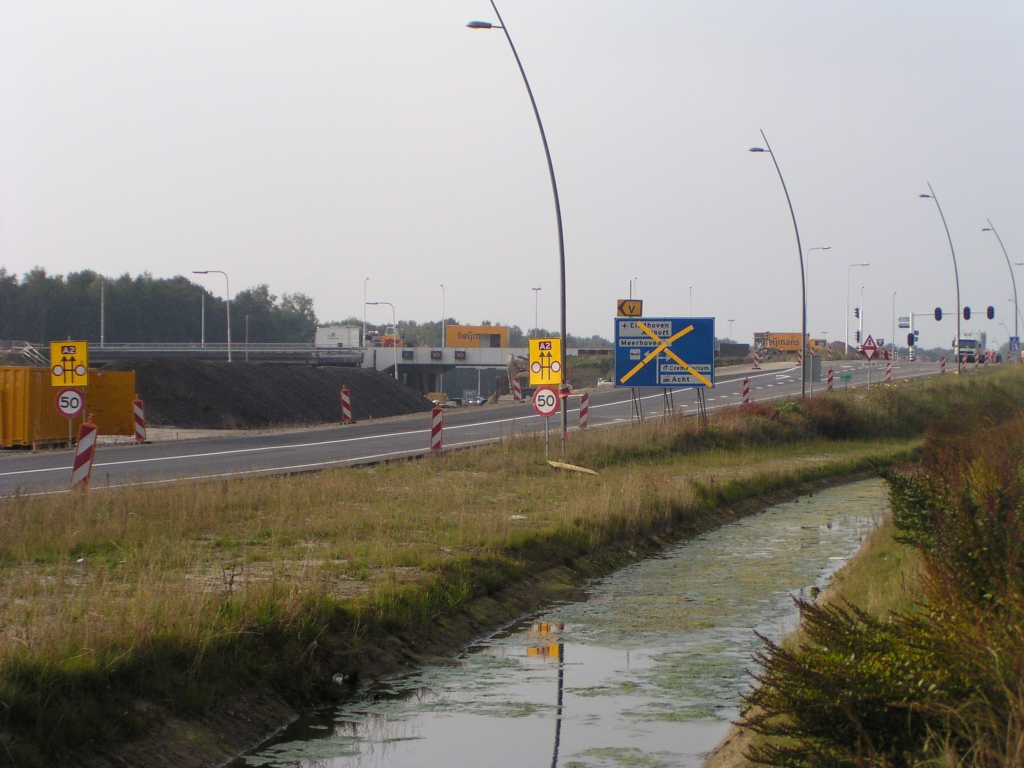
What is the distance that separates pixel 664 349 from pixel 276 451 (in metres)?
11.8

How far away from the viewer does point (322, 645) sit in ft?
29.8

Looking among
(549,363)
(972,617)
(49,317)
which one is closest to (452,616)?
(972,617)

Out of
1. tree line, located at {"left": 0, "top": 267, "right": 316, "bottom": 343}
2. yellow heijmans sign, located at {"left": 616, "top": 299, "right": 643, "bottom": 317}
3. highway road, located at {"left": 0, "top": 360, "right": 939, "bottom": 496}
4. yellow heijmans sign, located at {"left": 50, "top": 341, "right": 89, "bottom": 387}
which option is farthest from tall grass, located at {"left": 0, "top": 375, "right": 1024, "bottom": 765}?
tree line, located at {"left": 0, "top": 267, "right": 316, "bottom": 343}

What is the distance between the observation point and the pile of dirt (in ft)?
151

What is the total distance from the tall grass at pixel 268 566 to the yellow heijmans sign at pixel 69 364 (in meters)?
7.97

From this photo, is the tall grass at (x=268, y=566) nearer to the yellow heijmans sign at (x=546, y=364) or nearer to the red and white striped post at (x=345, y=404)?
the yellow heijmans sign at (x=546, y=364)

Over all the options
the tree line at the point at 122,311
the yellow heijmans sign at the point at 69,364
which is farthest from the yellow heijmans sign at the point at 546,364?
the tree line at the point at 122,311

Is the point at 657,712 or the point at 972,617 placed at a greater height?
the point at 972,617

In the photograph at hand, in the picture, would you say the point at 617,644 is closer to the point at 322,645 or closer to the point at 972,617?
the point at 322,645

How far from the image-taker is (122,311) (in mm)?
112375

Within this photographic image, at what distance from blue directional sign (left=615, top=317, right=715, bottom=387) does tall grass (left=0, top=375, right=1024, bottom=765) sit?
269 inches

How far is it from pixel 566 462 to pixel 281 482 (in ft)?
27.4

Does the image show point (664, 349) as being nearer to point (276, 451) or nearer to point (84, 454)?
point (276, 451)

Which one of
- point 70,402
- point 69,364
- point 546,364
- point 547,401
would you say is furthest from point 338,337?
point 547,401
